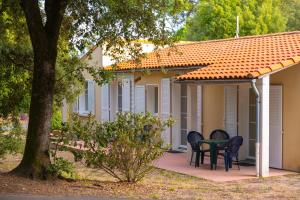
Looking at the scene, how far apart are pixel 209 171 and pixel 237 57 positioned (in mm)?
3571

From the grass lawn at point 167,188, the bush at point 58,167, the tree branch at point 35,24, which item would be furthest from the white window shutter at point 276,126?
the tree branch at point 35,24

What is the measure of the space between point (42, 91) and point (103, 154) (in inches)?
65.1

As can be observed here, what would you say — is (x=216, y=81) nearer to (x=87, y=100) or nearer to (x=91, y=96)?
(x=91, y=96)

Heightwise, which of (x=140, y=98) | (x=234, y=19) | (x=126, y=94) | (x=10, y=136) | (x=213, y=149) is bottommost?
(x=213, y=149)

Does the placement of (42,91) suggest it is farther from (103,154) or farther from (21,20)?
(21,20)

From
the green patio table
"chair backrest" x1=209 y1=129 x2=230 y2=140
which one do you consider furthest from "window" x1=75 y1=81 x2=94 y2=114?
the green patio table

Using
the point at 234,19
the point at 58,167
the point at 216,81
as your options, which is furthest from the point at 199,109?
the point at 234,19

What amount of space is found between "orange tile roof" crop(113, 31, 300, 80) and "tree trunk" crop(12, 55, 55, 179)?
2.67 metres

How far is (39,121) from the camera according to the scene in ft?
33.7

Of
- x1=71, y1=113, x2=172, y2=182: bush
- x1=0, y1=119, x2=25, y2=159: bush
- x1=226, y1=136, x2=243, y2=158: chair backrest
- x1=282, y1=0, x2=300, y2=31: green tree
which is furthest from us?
x1=282, y1=0, x2=300, y2=31: green tree

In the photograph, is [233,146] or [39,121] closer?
[39,121]

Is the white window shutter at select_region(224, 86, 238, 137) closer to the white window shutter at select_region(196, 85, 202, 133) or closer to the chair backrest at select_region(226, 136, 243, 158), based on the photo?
the white window shutter at select_region(196, 85, 202, 133)

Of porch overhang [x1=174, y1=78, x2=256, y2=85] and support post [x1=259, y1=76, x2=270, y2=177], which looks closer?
support post [x1=259, y1=76, x2=270, y2=177]

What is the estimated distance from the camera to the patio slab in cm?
1292
